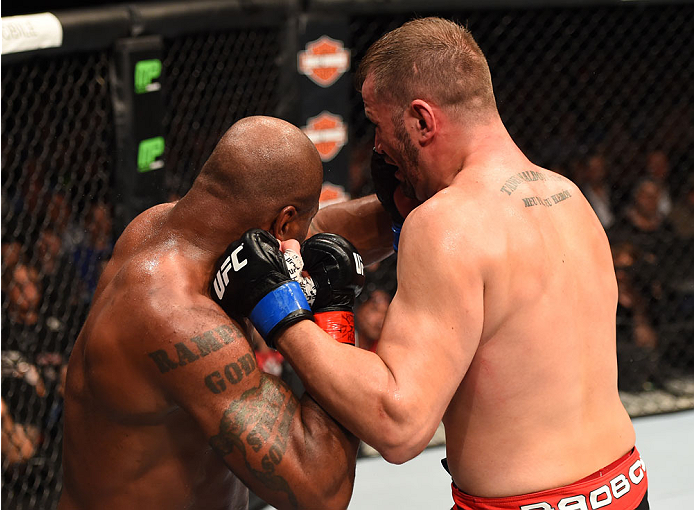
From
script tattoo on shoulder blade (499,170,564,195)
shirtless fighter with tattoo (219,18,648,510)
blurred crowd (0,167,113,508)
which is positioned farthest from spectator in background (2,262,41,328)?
script tattoo on shoulder blade (499,170,564,195)

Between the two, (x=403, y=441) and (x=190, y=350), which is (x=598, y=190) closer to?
(x=403, y=441)

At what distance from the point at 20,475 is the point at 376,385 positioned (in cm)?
173

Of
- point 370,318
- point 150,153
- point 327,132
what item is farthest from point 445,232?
point 370,318

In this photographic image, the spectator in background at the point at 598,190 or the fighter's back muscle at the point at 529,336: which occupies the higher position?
the fighter's back muscle at the point at 529,336

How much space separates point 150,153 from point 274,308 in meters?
A: 1.29

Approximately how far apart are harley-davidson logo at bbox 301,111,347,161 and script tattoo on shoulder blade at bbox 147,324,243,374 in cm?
164

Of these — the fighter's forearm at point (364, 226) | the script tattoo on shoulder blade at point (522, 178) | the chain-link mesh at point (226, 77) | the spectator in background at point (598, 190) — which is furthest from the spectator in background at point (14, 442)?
the spectator in background at point (598, 190)

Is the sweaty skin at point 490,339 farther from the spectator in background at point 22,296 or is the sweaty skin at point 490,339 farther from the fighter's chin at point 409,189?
the spectator in background at point 22,296

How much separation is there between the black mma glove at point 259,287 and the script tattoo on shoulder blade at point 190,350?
0.08 meters

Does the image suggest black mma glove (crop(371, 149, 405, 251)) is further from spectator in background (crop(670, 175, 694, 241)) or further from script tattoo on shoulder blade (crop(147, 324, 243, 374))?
spectator in background (crop(670, 175, 694, 241))

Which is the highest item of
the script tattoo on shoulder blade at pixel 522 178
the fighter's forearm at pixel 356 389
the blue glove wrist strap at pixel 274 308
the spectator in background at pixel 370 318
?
the script tattoo on shoulder blade at pixel 522 178

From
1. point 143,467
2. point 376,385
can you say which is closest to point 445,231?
point 376,385

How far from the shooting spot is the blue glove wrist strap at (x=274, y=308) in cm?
141

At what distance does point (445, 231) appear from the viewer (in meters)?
1.37
